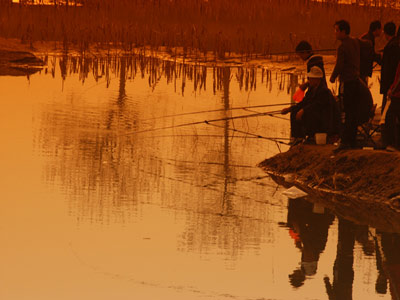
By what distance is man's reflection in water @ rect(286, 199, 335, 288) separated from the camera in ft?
28.0

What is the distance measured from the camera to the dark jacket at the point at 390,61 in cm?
1209

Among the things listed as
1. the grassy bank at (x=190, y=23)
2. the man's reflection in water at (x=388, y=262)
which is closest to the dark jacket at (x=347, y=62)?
the man's reflection in water at (x=388, y=262)

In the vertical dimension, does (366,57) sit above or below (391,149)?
above

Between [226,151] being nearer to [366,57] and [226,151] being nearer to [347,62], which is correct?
[366,57]

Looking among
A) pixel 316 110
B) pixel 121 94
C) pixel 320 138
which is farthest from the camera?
pixel 121 94

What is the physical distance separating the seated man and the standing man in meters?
0.43

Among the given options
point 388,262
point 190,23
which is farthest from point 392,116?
point 190,23

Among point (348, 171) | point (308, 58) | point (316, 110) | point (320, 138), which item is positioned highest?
point (308, 58)

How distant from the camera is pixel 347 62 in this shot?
11797mm

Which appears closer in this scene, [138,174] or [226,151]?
[138,174]

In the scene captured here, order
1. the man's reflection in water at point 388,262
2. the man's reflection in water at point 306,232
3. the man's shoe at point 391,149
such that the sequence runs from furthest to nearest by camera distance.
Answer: the man's shoe at point 391,149 < the man's reflection in water at point 306,232 < the man's reflection in water at point 388,262

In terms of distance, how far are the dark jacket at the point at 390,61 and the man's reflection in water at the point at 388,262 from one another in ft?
9.27

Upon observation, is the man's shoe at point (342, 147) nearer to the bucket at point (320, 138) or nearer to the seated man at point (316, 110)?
the seated man at point (316, 110)

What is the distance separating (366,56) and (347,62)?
1.56m
